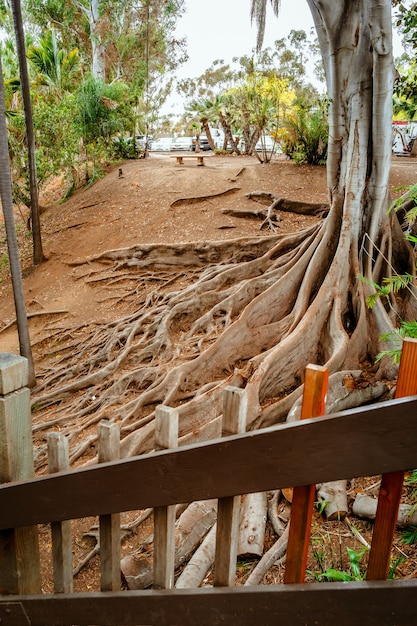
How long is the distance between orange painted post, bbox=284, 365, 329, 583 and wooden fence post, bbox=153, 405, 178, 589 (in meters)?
0.39

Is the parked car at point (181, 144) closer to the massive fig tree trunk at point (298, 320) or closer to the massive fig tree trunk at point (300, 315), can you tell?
the massive fig tree trunk at point (298, 320)

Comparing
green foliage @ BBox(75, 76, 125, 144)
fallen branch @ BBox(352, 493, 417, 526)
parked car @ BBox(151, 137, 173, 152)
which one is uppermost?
green foliage @ BBox(75, 76, 125, 144)

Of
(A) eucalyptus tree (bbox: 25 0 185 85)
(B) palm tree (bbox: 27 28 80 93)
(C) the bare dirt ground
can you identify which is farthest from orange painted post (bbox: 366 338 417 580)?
(A) eucalyptus tree (bbox: 25 0 185 85)

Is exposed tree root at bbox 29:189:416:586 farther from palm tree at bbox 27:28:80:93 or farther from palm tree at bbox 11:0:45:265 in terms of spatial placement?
palm tree at bbox 27:28:80:93

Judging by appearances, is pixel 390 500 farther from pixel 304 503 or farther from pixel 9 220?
pixel 9 220

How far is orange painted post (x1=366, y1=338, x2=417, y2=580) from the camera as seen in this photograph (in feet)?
3.99

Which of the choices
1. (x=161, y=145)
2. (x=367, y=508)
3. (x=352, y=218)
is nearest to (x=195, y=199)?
(x=352, y=218)

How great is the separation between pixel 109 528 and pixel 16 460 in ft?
1.48

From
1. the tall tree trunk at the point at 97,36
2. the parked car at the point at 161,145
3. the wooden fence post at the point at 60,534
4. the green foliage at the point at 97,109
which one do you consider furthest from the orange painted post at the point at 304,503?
the parked car at the point at 161,145

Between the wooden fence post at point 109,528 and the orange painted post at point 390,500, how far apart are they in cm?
85

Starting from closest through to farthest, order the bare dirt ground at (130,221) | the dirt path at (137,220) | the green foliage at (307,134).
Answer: the bare dirt ground at (130,221) < the dirt path at (137,220) < the green foliage at (307,134)

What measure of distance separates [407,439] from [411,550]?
1.78 metres

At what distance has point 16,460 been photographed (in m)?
1.89

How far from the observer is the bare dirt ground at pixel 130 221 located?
337 inches
